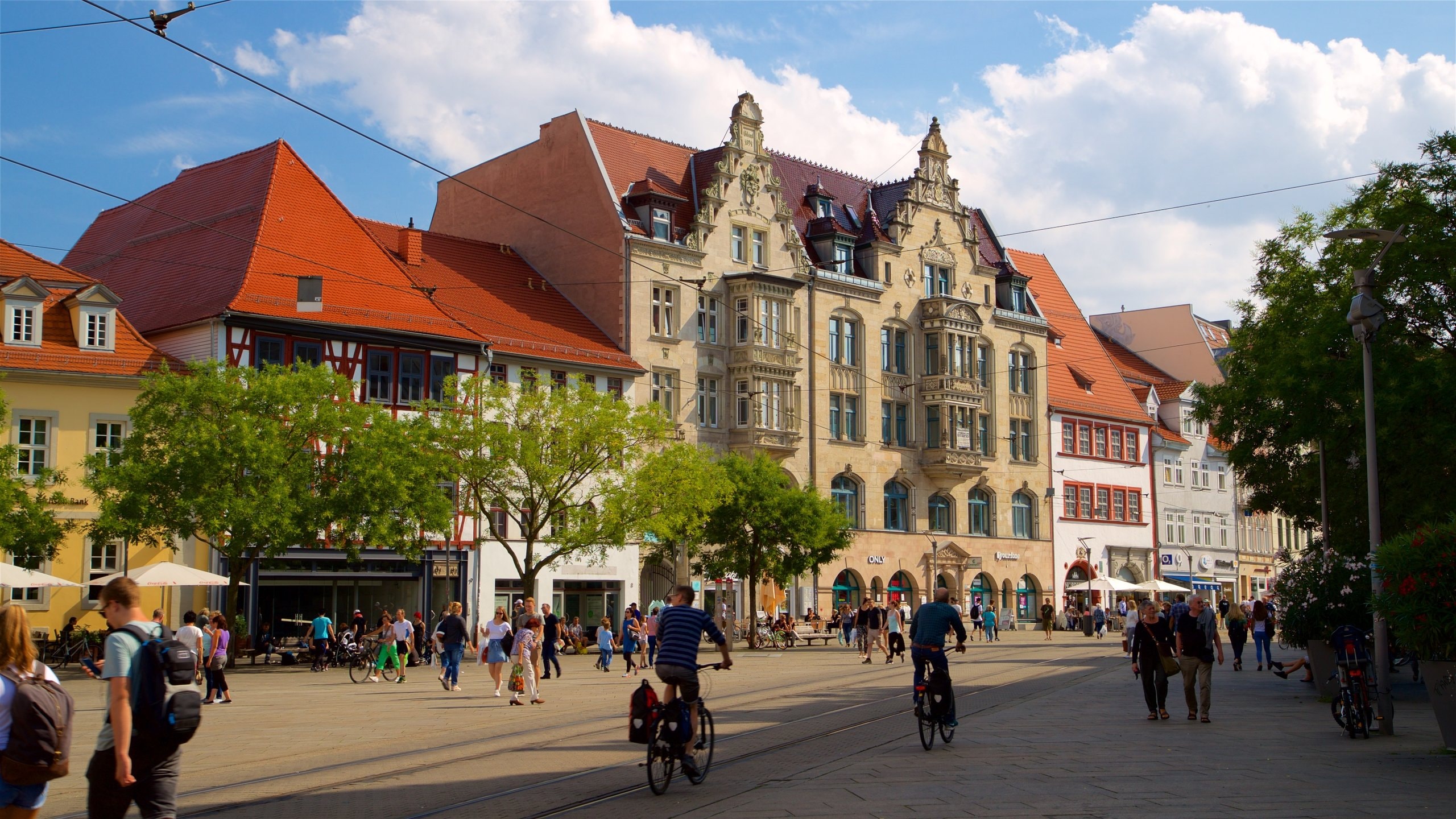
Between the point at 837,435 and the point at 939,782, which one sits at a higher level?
the point at 837,435

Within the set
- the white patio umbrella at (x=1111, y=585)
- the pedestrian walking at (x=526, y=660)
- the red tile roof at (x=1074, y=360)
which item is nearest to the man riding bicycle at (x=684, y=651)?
Result: the pedestrian walking at (x=526, y=660)

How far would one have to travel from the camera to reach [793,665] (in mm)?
36875

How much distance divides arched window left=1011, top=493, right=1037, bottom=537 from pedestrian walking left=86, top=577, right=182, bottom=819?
208 ft

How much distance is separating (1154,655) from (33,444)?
99.8 feet

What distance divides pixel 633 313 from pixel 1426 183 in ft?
101

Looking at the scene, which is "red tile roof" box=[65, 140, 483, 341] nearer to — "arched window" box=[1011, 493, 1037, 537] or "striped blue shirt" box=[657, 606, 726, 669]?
"striped blue shirt" box=[657, 606, 726, 669]

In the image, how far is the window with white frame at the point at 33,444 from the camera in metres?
38.0

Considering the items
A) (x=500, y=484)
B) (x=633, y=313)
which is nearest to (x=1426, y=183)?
(x=500, y=484)

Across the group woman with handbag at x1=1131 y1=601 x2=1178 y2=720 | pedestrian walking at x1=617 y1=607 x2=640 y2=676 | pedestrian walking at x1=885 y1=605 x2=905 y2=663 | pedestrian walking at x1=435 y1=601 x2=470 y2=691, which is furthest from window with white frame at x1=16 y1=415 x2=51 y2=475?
woman with handbag at x1=1131 y1=601 x2=1178 y2=720

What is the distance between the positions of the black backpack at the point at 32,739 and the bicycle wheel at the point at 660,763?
227 inches

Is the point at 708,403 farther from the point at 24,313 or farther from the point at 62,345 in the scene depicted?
the point at 24,313

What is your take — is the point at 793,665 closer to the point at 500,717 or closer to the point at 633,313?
the point at 500,717

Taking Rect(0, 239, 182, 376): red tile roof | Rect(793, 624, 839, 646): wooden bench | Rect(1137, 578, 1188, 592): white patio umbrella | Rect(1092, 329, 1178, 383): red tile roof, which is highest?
Rect(1092, 329, 1178, 383): red tile roof

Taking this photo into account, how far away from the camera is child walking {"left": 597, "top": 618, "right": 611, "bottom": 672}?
118 ft
